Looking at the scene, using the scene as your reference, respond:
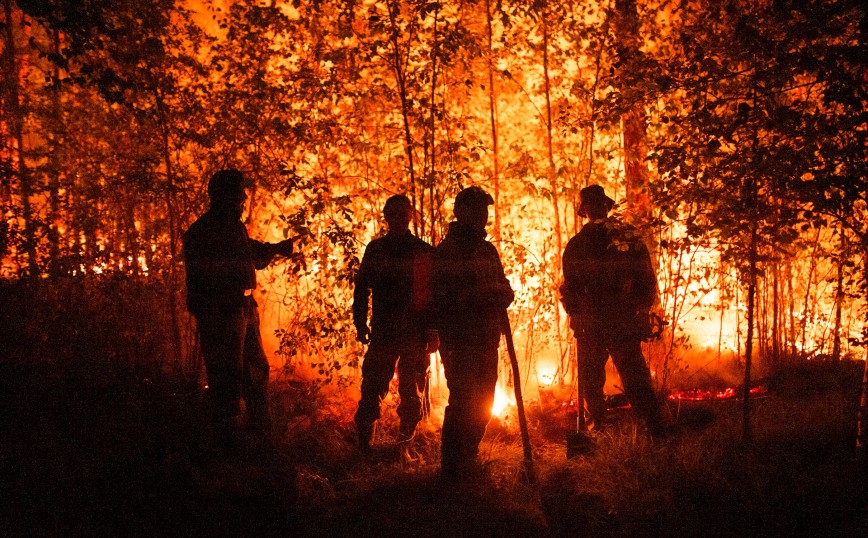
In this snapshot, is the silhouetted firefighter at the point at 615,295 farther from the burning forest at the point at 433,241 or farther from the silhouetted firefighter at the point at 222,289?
the silhouetted firefighter at the point at 222,289

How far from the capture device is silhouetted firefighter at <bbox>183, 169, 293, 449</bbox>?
4.11 metres

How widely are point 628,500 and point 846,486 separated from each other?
1.25m

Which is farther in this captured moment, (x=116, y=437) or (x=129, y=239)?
(x=129, y=239)

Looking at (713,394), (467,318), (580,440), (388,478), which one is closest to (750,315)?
(580,440)

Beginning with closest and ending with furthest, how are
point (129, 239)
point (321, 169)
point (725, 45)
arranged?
point (725, 45) → point (321, 169) → point (129, 239)

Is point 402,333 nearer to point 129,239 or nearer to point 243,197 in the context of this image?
point 243,197

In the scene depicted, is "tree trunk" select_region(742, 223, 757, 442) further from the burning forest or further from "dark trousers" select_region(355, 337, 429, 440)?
"dark trousers" select_region(355, 337, 429, 440)

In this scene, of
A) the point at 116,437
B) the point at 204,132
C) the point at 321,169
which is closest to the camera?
the point at 116,437

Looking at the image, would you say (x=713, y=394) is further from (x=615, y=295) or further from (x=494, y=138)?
(x=494, y=138)

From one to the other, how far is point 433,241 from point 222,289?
2009mm

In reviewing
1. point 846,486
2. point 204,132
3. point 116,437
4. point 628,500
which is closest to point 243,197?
point 204,132

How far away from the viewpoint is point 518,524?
3266 mm

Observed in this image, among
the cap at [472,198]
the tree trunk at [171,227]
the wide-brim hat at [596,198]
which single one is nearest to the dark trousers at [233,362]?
the tree trunk at [171,227]

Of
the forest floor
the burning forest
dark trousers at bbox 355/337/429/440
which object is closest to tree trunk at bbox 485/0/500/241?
the burning forest
